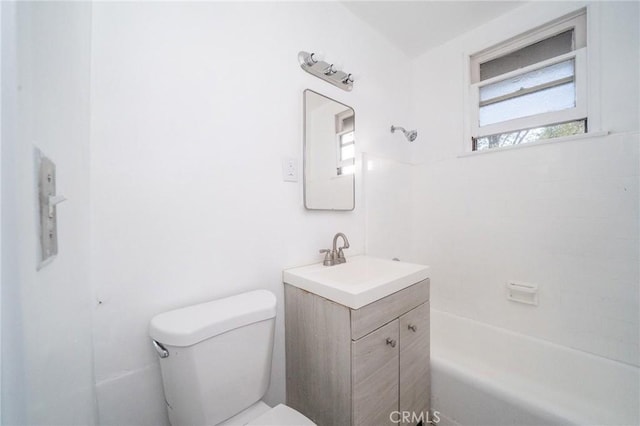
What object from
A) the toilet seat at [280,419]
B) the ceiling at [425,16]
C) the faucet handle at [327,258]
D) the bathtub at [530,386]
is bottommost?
the bathtub at [530,386]

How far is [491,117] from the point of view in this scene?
5.64 ft

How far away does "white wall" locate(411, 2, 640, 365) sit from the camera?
124cm

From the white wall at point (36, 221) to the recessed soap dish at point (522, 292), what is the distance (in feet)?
6.94

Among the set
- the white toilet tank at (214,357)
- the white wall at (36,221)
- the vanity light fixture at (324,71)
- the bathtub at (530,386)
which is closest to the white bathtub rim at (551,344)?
the bathtub at (530,386)

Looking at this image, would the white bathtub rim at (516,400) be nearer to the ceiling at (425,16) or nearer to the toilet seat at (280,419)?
the toilet seat at (280,419)

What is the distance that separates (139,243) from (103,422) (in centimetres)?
57

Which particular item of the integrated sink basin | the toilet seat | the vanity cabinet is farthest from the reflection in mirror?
the toilet seat

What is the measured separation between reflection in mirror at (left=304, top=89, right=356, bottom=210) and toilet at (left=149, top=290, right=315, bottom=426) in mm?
656

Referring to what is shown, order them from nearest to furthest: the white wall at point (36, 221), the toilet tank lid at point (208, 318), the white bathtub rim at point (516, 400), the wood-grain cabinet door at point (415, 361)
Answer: the white wall at point (36, 221)
the toilet tank lid at point (208, 318)
the white bathtub rim at point (516, 400)
the wood-grain cabinet door at point (415, 361)

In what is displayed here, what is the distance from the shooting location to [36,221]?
0.35 meters

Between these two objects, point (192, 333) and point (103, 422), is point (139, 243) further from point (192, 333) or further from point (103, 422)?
point (103, 422)

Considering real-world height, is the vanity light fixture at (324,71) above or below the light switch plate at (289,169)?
above

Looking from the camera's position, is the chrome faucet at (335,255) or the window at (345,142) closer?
the chrome faucet at (335,255)

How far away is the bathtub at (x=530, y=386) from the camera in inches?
41.3
